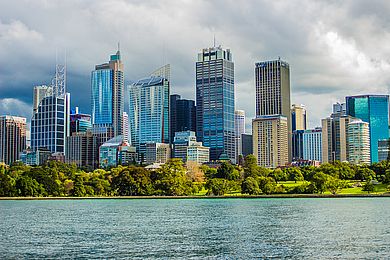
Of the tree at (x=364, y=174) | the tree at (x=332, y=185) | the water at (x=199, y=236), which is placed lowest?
the water at (x=199, y=236)

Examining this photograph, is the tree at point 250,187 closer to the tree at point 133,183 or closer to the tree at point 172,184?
the tree at point 172,184

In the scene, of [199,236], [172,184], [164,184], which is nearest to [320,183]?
[172,184]

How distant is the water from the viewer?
172ft

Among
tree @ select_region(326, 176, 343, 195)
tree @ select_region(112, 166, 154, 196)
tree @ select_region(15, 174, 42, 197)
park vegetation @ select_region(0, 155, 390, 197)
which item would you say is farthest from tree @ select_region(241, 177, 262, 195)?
tree @ select_region(15, 174, 42, 197)

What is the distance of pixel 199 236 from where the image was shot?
66312mm

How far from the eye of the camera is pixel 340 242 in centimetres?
5906

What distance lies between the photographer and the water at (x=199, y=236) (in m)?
52.3

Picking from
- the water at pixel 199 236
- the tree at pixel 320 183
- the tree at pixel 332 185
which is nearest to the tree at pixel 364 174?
the tree at pixel 332 185

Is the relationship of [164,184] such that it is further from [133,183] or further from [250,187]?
[250,187]

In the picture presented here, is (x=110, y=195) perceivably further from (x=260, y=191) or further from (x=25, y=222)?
(x=25, y=222)

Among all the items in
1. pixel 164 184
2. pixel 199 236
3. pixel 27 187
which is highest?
pixel 164 184

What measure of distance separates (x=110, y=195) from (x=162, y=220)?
94.8 metres

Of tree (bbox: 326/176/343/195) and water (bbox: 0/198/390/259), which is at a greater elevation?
tree (bbox: 326/176/343/195)

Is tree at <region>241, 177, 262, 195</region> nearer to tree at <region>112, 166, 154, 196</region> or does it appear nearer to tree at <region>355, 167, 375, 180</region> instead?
tree at <region>112, 166, 154, 196</region>
